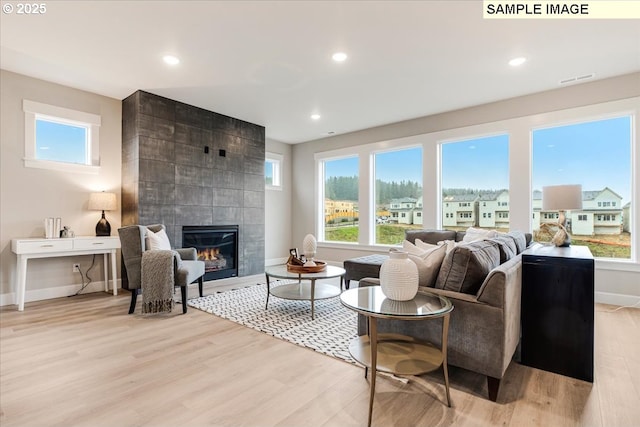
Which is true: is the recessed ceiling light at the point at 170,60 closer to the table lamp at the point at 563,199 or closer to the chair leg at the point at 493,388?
the chair leg at the point at 493,388

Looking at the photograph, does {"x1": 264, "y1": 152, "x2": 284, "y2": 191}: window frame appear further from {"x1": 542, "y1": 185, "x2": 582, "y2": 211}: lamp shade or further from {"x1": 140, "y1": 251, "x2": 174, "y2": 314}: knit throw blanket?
{"x1": 542, "y1": 185, "x2": 582, "y2": 211}: lamp shade

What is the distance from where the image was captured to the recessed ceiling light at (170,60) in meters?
3.28

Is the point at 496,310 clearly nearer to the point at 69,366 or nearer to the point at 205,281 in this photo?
the point at 69,366

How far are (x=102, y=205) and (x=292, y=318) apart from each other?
→ 2977mm

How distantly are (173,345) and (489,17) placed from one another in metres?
3.75

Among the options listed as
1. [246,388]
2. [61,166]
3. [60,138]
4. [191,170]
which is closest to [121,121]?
[60,138]

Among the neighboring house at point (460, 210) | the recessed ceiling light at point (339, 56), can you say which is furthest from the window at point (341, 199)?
the recessed ceiling light at point (339, 56)

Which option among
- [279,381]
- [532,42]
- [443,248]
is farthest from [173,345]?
[532,42]

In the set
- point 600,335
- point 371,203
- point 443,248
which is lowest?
point 600,335

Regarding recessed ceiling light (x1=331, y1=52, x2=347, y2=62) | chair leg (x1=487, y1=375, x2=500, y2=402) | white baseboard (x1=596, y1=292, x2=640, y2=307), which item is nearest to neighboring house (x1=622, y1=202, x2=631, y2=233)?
white baseboard (x1=596, y1=292, x2=640, y2=307)

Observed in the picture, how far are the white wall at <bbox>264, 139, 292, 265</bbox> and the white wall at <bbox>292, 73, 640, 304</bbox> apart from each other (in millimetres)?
855

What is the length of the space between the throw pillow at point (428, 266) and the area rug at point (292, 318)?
31.2 inches

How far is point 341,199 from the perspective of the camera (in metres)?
6.61

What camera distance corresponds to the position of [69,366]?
2201 millimetres
